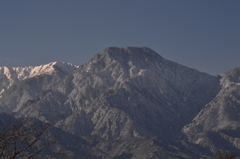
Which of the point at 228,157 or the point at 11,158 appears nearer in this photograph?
the point at 11,158

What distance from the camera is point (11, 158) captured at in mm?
37469

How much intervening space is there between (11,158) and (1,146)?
1489mm

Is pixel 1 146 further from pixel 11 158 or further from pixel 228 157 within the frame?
pixel 228 157

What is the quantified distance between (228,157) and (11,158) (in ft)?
267

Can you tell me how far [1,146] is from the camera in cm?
3841

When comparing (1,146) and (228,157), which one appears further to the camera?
(228,157)

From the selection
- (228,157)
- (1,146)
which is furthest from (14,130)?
(228,157)

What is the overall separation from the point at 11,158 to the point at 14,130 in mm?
2337

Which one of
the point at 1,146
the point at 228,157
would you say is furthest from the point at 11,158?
the point at 228,157

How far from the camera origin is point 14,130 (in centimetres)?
3894

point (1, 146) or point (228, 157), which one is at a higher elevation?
point (228, 157)

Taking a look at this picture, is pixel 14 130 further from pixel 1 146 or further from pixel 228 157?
pixel 228 157

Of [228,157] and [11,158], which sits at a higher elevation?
[228,157]

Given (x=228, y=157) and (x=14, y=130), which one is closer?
(x=14, y=130)
